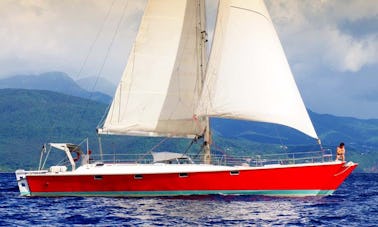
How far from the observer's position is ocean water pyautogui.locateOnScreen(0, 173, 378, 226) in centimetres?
3297

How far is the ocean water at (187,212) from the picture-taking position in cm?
→ 3297

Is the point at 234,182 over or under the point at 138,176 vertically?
under

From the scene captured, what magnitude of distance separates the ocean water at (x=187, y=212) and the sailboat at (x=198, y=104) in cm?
103

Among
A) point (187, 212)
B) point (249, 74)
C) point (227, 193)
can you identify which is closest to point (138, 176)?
point (227, 193)

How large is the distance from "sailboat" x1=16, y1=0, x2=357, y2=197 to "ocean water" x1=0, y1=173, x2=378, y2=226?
1.03 m

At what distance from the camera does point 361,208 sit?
42844mm

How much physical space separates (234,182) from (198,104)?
18.6ft

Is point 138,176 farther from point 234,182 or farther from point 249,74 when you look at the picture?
point 249,74

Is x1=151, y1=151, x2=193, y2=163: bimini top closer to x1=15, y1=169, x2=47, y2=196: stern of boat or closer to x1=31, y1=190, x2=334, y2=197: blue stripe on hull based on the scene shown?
x1=31, y1=190, x2=334, y2=197: blue stripe on hull

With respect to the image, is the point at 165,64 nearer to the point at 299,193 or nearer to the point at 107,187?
the point at 107,187

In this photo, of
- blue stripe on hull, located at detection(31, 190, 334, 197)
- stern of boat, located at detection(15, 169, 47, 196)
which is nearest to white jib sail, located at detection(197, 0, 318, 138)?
blue stripe on hull, located at detection(31, 190, 334, 197)

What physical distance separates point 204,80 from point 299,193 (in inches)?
382

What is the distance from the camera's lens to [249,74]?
42.3m

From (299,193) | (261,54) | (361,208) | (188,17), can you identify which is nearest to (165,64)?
(188,17)
